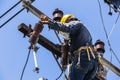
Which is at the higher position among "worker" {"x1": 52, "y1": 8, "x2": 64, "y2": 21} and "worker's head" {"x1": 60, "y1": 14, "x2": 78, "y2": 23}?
"worker" {"x1": 52, "y1": 8, "x2": 64, "y2": 21}

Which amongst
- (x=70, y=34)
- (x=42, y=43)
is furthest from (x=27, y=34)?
(x=70, y=34)

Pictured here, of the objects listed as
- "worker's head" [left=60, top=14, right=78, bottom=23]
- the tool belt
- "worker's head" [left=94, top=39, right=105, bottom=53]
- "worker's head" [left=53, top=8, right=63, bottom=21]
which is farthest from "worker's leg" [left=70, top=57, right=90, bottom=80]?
"worker's head" [left=94, top=39, right=105, bottom=53]

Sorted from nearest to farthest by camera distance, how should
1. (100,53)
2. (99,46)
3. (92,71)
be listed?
(92,71) < (100,53) < (99,46)

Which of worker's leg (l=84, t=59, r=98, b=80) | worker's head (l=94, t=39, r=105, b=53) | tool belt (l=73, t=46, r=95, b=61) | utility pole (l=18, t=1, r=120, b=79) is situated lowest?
worker's leg (l=84, t=59, r=98, b=80)

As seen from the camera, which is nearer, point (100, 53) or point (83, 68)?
point (83, 68)

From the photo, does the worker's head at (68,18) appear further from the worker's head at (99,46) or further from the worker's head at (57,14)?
the worker's head at (99,46)

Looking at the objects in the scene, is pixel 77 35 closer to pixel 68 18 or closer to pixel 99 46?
pixel 68 18

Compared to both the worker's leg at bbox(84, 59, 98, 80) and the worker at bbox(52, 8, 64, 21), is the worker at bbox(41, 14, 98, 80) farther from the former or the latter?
the worker at bbox(52, 8, 64, 21)

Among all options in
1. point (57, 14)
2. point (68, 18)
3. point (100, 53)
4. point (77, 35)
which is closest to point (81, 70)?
point (77, 35)

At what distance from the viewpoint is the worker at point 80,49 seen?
37.6 ft

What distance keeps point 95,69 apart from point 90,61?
297 mm

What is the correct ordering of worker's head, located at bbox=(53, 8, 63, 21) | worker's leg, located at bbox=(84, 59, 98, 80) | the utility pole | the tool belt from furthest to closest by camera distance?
worker's head, located at bbox=(53, 8, 63, 21), the utility pole, worker's leg, located at bbox=(84, 59, 98, 80), the tool belt

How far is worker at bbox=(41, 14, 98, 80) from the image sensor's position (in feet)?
37.6

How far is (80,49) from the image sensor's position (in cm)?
1166
